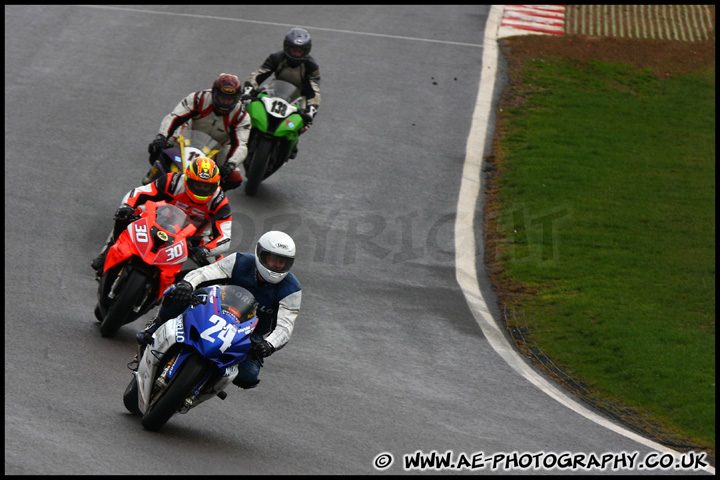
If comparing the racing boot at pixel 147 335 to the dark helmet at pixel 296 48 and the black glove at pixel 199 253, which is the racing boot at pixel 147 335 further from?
the dark helmet at pixel 296 48

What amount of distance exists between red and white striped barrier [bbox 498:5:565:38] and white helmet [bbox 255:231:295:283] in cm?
1847

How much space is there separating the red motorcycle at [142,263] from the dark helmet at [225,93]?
133 inches

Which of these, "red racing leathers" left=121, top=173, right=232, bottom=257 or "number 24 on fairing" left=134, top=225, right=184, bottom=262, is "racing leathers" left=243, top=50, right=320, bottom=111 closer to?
"red racing leathers" left=121, top=173, right=232, bottom=257

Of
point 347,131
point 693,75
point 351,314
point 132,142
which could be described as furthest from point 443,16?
point 351,314

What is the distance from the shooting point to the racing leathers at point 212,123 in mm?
13234

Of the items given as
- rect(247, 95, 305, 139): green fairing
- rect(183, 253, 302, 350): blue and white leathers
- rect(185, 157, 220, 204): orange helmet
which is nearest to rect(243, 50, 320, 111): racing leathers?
rect(247, 95, 305, 139): green fairing

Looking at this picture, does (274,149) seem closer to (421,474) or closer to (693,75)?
(421,474)

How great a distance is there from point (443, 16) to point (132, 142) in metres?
12.4

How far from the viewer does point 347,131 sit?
1966 cm

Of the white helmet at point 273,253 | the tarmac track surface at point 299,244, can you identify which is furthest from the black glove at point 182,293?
the tarmac track surface at point 299,244

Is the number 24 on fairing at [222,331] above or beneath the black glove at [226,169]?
above

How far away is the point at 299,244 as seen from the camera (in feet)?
48.5

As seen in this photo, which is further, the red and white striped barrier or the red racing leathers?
the red and white striped barrier

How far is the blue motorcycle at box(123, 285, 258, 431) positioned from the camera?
24.5 ft
